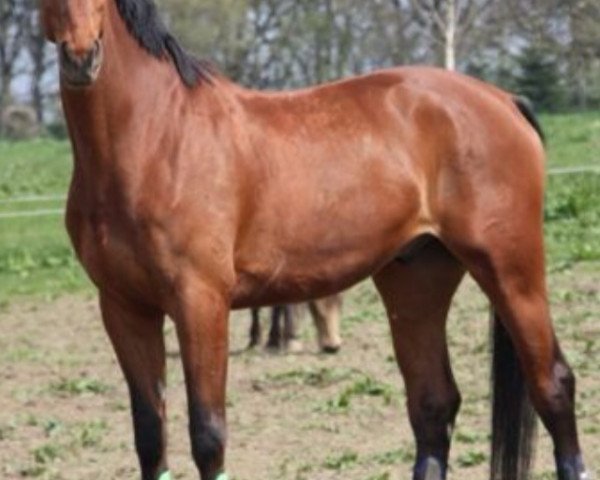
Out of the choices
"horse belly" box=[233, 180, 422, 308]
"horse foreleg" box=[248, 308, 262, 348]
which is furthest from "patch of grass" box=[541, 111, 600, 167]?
"horse belly" box=[233, 180, 422, 308]

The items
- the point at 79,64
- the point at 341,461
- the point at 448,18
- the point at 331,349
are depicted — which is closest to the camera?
the point at 79,64

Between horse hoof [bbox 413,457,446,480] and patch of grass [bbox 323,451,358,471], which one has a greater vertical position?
horse hoof [bbox 413,457,446,480]

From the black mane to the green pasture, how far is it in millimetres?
8835

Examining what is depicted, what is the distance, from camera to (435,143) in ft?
21.5

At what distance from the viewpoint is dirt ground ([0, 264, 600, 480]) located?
7852 mm

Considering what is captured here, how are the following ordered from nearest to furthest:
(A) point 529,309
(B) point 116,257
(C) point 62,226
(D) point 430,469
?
1. (B) point 116,257
2. (A) point 529,309
3. (D) point 430,469
4. (C) point 62,226

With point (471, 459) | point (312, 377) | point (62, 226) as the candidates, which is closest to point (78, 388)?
point (312, 377)

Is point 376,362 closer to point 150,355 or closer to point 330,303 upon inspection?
point 330,303

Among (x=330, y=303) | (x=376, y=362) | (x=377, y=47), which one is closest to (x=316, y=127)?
(x=376, y=362)

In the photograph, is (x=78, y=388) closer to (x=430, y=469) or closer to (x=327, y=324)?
(x=327, y=324)

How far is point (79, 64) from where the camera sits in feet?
18.2

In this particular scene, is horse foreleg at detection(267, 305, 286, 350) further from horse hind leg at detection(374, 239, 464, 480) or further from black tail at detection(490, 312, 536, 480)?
black tail at detection(490, 312, 536, 480)

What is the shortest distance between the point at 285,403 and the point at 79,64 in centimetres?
437

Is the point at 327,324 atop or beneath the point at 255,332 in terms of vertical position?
atop
